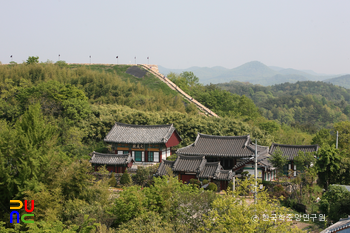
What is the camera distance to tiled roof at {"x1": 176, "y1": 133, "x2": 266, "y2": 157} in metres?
24.3

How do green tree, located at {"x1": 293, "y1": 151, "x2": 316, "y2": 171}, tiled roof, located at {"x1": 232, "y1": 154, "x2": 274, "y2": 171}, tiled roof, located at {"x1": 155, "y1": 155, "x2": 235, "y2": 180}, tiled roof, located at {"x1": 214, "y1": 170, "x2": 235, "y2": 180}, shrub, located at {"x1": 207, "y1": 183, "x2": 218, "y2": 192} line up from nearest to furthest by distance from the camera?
shrub, located at {"x1": 207, "y1": 183, "x2": 218, "y2": 192}
green tree, located at {"x1": 293, "y1": 151, "x2": 316, "y2": 171}
tiled roof, located at {"x1": 214, "y1": 170, "x2": 235, "y2": 180}
tiled roof, located at {"x1": 155, "y1": 155, "x2": 235, "y2": 180}
tiled roof, located at {"x1": 232, "y1": 154, "x2": 274, "y2": 171}

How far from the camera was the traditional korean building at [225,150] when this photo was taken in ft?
79.5

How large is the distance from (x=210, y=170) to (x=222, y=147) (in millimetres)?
3962

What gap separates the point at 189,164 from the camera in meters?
22.3

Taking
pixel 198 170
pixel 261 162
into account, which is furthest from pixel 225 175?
pixel 261 162

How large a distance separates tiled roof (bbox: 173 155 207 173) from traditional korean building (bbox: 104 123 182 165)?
15.9 feet

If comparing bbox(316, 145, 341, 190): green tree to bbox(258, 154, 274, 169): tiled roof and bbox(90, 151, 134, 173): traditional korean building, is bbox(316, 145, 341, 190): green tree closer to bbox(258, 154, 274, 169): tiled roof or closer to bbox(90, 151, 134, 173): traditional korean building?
bbox(258, 154, 274, 169): tiled roof

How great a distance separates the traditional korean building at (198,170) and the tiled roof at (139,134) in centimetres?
502

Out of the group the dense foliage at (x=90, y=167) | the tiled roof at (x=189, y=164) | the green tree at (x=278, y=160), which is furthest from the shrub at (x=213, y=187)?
the green tree at (x=278, y=160)

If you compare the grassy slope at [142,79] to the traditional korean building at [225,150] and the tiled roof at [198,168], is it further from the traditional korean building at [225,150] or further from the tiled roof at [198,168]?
the tiled roof at [198,168]

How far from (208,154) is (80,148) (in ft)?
38.8

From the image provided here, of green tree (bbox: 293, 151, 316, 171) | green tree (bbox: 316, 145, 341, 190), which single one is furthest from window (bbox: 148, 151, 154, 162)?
green tree (bbox: 316, 145, 341, 190)

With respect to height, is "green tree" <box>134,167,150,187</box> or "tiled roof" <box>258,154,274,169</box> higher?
"tiled roof" <box>258,154,274,169</box>

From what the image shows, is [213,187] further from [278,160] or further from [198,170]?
[278,160]
